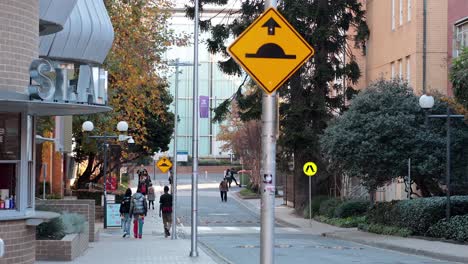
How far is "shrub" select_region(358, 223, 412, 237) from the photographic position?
30.4m

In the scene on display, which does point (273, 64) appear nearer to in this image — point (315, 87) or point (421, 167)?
point (421, 167)

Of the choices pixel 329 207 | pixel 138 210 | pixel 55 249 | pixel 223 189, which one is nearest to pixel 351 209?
pixel 329 207

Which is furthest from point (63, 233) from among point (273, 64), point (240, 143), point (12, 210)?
point (240, 143)

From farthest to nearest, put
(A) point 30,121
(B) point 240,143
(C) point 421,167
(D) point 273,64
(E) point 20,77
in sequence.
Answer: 1. (B) point 240,143
2. (C) point 421,167
3. (A) point 30,121
4. (E) point 20,77
5. (D) point 273,64

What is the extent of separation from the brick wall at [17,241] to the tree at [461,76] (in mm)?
14081

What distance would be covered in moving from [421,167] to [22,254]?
2023cm

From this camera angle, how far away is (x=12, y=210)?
47.5 feet

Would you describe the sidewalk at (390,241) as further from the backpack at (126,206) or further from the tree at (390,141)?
the backpack at (126,206)

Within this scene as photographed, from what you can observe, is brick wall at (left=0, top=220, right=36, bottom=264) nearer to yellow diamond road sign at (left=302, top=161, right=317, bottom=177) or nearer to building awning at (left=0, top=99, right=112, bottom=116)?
building awning at (left=0, top=99, right=112, bottom=116)

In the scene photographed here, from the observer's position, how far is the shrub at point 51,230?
1939 centimetres

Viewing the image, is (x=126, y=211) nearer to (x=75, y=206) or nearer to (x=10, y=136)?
(x=75, y=206)

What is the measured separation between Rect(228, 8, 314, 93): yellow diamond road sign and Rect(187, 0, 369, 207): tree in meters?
33.1

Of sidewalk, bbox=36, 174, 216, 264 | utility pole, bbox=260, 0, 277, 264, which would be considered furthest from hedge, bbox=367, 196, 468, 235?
utility pole, bbox=260, 0, 277, 264

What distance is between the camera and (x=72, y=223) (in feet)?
68.4
